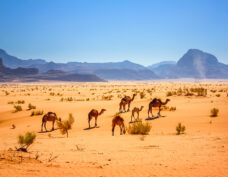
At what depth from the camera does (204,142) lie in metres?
9.16

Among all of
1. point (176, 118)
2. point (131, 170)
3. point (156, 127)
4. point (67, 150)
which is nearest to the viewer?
point (131, 170)

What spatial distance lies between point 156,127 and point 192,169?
25.9 ft

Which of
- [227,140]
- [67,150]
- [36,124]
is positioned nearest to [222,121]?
→ [227,140]

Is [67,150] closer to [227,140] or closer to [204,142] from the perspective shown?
[204,142]

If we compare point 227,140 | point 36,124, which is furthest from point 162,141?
point 36,124

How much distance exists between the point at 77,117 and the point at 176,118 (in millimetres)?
7082

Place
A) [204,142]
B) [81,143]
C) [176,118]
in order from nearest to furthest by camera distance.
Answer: [204,142], [81,143], [176,118]

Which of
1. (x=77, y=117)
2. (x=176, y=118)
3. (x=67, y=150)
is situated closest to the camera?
(x=67, y=150)

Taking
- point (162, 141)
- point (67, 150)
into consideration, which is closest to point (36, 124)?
point (67, 150)

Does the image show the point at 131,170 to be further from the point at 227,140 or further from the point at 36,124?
the point at 36,124

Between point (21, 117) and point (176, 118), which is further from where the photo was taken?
point (21, 117)

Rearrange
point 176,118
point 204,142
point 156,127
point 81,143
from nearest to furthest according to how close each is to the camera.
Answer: point 204,142 < point 81,143 < point 156,127 < point 176,118

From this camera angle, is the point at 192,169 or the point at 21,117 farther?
the point at 21,117

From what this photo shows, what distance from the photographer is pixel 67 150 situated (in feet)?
28.1
